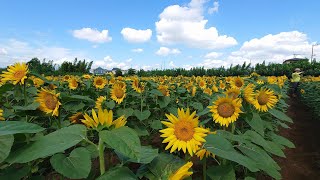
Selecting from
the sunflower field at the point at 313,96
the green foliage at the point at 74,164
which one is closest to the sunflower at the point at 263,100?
the green foliage at the point at 74,164

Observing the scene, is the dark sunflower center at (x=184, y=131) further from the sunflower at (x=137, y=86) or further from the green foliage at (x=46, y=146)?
the sunflower at (x=137, y=86)

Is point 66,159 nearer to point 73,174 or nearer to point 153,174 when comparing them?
point 73,174

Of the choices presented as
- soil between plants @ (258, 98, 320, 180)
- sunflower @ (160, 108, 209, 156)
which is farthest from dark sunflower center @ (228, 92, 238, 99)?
soil between plants @ (258, 98, 320, 180)

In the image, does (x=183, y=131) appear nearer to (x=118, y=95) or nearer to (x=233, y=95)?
(x=233, y=95)

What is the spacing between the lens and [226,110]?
7.16 feet

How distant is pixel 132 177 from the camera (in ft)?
3.66

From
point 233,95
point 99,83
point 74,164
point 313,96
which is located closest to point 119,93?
point 99,83

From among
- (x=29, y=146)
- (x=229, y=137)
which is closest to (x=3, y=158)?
(x=29, y=146)

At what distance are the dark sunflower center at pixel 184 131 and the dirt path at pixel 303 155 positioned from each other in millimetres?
2922

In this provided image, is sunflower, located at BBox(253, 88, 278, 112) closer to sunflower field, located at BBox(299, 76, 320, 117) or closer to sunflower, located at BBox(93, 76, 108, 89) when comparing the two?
sunflower, located at BBox(93, 76, 108, 89)

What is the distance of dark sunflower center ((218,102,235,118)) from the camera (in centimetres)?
217

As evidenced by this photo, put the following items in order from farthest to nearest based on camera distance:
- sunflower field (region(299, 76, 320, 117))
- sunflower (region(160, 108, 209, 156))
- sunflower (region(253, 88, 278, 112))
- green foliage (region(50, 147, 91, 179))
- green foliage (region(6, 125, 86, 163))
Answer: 1. sunflower field (region(299, 76, 320, 117))
2. sunflower (region(253, 88, 278, 112))
3. sunflower (region(160, 108, 209, 156))
4. green foliage (region(50, 147, 91, 179))
5. green foliage (region(6, 125, 86, 163))

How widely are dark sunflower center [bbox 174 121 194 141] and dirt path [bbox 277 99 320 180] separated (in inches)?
115

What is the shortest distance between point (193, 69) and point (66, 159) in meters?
31.4
